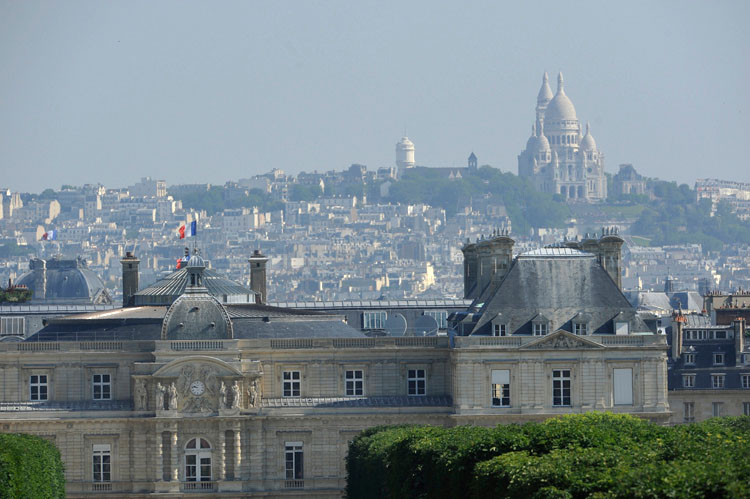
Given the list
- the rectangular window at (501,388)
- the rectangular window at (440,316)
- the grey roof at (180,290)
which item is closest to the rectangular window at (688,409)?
the rectangular window at (440,316)

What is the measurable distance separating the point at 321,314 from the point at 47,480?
70.4 ft

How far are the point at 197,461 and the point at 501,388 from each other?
11126 millimetres

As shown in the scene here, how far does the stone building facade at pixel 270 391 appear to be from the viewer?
A: 96.1 metres

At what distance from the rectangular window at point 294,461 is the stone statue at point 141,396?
5.31 metres

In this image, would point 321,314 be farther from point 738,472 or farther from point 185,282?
point 738,472

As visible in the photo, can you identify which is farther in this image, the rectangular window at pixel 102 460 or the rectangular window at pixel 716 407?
the rectangular window at pixel 716 407

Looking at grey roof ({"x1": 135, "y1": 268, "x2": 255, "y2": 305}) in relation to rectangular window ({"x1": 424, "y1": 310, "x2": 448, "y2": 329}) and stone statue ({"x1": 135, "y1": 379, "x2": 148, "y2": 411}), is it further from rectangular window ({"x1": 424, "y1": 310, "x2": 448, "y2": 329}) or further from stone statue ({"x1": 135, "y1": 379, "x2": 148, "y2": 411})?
stone statue ({"x1": 135, "y1": 379, "x2": 148, "y2": 411})

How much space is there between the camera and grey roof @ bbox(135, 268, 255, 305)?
353 feet

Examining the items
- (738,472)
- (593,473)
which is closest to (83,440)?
(593,473)

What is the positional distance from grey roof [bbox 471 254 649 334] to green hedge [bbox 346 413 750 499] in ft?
23.8

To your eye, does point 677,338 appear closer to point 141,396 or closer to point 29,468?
point 141,396

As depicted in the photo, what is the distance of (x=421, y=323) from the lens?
374 feet

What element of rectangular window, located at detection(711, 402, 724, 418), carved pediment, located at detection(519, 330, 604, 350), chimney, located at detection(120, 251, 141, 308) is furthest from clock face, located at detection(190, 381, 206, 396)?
rectangular window, located at detection(711, 402, 724, 418)

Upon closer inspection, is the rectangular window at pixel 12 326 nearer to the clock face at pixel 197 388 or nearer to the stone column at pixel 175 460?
the clock face at pixel 197 388
